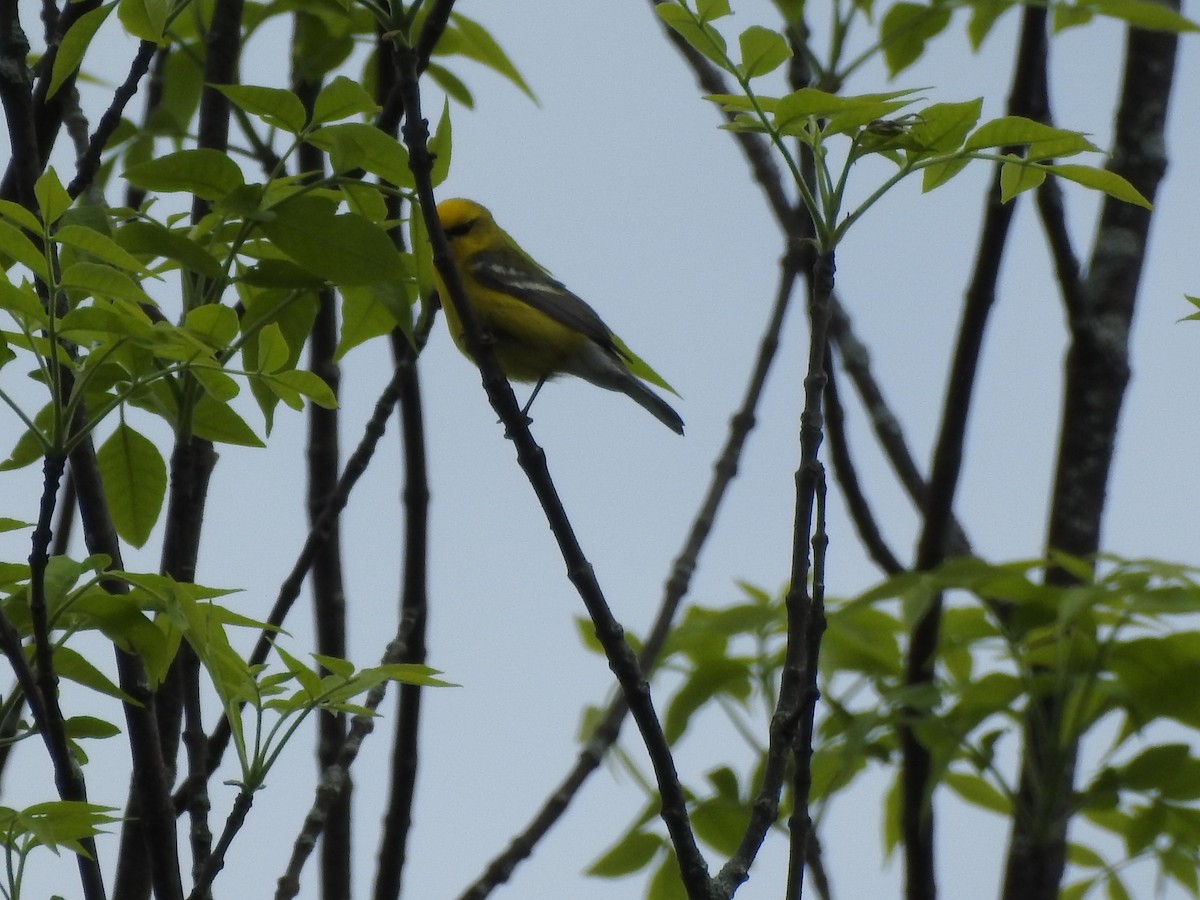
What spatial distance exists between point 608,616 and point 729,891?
1.49ft

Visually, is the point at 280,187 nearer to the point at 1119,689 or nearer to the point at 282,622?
the point at 282,622

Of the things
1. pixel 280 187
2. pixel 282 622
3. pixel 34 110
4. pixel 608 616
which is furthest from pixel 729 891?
pixel 34 110

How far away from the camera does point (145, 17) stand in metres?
2.41

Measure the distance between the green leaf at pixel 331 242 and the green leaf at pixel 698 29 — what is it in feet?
1.77

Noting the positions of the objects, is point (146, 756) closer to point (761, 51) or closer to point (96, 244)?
point (96, 244)

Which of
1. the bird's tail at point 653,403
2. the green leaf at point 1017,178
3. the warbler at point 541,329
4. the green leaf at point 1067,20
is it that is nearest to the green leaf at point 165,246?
the green leaf at point 1017,178

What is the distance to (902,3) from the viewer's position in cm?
333

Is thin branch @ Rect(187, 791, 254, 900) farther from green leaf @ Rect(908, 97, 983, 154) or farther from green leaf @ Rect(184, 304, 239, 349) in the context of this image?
green leaf @ Rect(908, 97, 983, 154)

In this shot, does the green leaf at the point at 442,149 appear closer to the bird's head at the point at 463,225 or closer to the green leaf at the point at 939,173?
the green leaf at the point at 939,173

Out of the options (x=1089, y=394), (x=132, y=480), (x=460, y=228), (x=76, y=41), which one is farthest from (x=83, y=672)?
(x=460, y=228)

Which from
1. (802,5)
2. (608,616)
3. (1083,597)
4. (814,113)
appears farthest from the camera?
(802,5)

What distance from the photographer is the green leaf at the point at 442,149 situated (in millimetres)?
2473

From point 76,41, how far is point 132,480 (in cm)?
74

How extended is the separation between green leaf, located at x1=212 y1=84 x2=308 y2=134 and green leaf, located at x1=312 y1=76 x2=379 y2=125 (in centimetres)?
3
